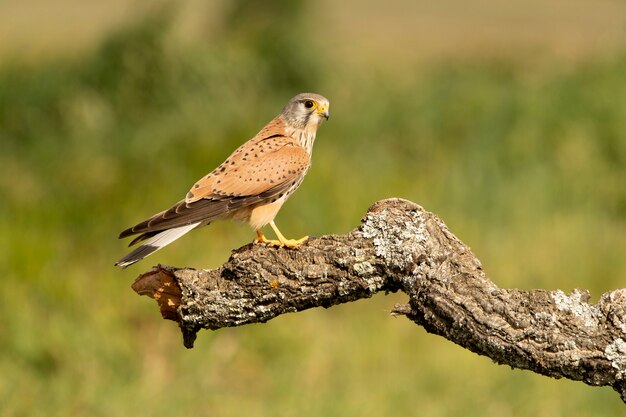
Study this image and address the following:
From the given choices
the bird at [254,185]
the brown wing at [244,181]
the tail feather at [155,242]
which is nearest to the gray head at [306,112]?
the bird at [254,185]

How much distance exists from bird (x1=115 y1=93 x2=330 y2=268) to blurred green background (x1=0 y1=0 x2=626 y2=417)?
2312 mm

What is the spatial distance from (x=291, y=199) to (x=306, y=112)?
3.44 metres

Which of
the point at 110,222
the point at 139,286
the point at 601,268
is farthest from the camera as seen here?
the point at 601,268

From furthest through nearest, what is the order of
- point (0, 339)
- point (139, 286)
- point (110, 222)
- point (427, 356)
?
point (110, 222) < point (427, 356) < point (0, 339) < point (139, 286)

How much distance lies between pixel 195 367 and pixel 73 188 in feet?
7.09

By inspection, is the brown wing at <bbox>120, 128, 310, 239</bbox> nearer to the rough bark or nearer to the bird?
the bird

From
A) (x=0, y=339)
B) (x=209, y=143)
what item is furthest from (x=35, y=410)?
(x=209, y=143)

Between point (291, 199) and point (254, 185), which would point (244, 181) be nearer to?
point (254, 185)

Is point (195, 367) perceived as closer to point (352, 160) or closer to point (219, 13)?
point (352, 160)

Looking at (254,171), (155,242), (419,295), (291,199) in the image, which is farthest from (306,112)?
(291,199)

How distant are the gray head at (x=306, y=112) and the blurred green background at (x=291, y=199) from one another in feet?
7.60

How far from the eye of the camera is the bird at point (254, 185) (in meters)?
3.85

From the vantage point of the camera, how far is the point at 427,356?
24.6 ft

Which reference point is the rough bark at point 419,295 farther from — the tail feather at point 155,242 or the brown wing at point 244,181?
the brown wing at point 244,181
